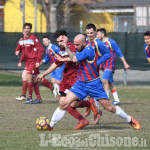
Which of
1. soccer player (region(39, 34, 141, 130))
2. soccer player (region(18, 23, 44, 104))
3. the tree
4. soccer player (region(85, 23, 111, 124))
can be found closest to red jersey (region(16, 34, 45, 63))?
soccer player (region(18, 23, 44, 104))

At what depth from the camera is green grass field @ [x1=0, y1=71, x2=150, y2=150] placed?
7281 millimetres

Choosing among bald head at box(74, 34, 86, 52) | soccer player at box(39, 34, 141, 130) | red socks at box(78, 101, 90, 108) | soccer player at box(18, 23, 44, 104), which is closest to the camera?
bald head at box(74, 34, 86, 52)

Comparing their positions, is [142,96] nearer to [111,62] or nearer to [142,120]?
[111,62]

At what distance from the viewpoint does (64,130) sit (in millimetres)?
8633

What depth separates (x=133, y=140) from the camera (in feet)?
25.2

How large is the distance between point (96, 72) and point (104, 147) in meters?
1.78

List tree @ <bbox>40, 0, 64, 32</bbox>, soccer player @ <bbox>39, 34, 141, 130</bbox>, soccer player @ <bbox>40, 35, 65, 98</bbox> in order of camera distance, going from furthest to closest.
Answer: tree @ <bbox>40, 0, 64, 32</bbox>
soccer player @ <bbox>40, 35, 65, 98</bbox>
soccer player @ <bbox>39, 34, 141, 130</bbox>

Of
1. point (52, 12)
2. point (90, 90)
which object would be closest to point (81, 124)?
point (90, 90)

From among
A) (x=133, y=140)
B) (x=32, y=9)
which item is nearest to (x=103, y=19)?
(x=32, y=9)

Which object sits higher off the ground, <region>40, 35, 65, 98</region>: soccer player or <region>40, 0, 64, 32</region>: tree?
<region>40, 0, 64, 32</region>: tree

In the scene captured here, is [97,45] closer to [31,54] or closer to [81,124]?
[81,124]

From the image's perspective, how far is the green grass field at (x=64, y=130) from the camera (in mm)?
7281

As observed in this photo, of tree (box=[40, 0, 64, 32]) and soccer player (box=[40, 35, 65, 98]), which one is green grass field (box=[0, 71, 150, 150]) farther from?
tree (box=[40, 0, 64, 32])

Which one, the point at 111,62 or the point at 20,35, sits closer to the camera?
the point at 111,62
